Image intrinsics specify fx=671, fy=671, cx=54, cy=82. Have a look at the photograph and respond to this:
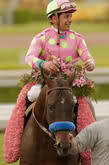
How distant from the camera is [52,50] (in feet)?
21.2

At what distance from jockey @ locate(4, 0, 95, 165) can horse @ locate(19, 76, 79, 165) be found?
16 cm

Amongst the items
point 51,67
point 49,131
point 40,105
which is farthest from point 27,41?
point 51,67

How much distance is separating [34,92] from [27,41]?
75.6 feet

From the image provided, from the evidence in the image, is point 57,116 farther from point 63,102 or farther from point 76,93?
point 76,93

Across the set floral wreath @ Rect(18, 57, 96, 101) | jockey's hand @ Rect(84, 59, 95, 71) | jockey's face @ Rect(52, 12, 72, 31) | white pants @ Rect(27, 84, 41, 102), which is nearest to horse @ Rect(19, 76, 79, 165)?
white pants @ Rect(27, 84, 41, 102)

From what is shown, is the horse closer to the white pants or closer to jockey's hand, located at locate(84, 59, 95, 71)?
the white pants

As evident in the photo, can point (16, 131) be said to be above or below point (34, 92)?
below

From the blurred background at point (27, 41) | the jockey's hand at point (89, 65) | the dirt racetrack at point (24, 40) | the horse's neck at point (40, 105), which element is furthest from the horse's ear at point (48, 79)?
the dirt racetrack at point (24, 40)

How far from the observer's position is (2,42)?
30.3 meters

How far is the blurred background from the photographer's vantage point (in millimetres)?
14763

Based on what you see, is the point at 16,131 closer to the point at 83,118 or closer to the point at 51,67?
the point at 83,118

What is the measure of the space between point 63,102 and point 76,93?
109 centimetres

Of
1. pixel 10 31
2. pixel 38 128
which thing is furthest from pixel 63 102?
pixel 10 31

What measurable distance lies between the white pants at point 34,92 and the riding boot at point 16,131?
0.17 metres
